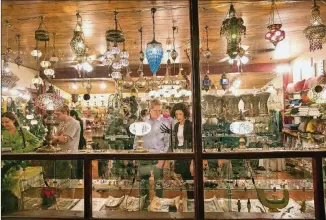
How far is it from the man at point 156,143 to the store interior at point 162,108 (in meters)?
0.03

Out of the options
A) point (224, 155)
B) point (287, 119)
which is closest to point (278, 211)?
point (224, 155)

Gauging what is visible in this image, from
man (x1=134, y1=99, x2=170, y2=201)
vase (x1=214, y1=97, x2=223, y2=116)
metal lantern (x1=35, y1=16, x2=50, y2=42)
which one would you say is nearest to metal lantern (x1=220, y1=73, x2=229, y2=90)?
vase (x1=214, y1=97, x2=223, y2=116)

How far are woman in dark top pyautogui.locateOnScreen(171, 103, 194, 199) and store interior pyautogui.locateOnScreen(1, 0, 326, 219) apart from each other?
34mm

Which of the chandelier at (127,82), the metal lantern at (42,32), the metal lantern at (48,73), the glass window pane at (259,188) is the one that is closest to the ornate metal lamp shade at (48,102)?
the metal lantern at (42,32)

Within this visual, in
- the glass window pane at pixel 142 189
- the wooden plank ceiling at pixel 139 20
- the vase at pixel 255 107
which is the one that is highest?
the wooden plank ceiling at pixel 139 20

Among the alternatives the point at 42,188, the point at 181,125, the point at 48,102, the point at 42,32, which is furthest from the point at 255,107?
the point at 42,32

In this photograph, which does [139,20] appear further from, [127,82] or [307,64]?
[307,64]

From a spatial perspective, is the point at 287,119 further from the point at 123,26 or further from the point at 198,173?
the point at 198,173

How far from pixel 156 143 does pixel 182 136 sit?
1.13 ft

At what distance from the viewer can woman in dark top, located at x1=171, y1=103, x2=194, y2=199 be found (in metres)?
2.59

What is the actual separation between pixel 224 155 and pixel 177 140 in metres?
1.29

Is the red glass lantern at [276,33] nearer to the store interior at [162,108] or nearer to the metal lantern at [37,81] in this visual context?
the store interior at [162,108]

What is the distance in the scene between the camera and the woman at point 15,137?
8.19 feet

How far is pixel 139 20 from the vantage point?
393 cm
